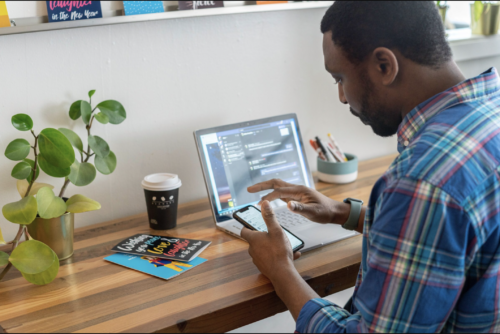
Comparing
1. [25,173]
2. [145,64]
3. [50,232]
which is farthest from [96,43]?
[50,232]

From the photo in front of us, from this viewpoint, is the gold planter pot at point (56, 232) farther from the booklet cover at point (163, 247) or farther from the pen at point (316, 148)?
the pen at point (316, 148)

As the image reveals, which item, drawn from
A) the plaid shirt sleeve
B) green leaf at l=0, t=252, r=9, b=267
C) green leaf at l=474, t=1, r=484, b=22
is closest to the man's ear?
the plaid shirt sleeve

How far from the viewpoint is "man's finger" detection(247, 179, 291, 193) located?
1.26 m

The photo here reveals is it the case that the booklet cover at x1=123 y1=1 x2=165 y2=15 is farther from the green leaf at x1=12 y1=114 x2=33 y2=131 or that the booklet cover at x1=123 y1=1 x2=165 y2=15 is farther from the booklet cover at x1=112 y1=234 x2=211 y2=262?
the booklet cover at x1=112 y1=234 x2=211 y2=262

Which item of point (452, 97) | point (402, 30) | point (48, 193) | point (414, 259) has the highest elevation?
point (402, 30)

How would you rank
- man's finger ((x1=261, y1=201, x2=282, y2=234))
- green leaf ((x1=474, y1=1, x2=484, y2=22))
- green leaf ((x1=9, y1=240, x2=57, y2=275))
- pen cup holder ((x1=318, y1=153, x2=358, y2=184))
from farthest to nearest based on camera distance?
green leaf ((x1=474, y1=1, x2=484, y2=22)), pen cup holder ((x1=318, y1=153, x2=358, y2=184)), man's finger ((x1=261, y1=201, x2=282, y2=234)), green leaf ((x1=9, y1=240, x2=57, y2=275))

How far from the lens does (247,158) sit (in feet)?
4.43

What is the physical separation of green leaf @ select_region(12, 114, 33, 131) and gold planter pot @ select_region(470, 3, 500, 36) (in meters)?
1.65

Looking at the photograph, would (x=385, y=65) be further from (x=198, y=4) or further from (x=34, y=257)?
(x=34, y=257)

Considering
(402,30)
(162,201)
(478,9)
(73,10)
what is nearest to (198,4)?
(73,10)

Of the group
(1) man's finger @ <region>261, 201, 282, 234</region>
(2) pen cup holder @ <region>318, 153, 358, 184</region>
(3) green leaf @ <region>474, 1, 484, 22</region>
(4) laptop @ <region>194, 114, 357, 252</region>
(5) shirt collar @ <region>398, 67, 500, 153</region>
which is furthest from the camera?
(3) green leaf @ <region>474, 1, 484, 22</region>

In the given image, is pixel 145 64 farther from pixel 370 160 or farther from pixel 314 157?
pixel 370 160

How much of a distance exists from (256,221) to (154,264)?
0.27 m

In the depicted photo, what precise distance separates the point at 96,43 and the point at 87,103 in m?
0.16
